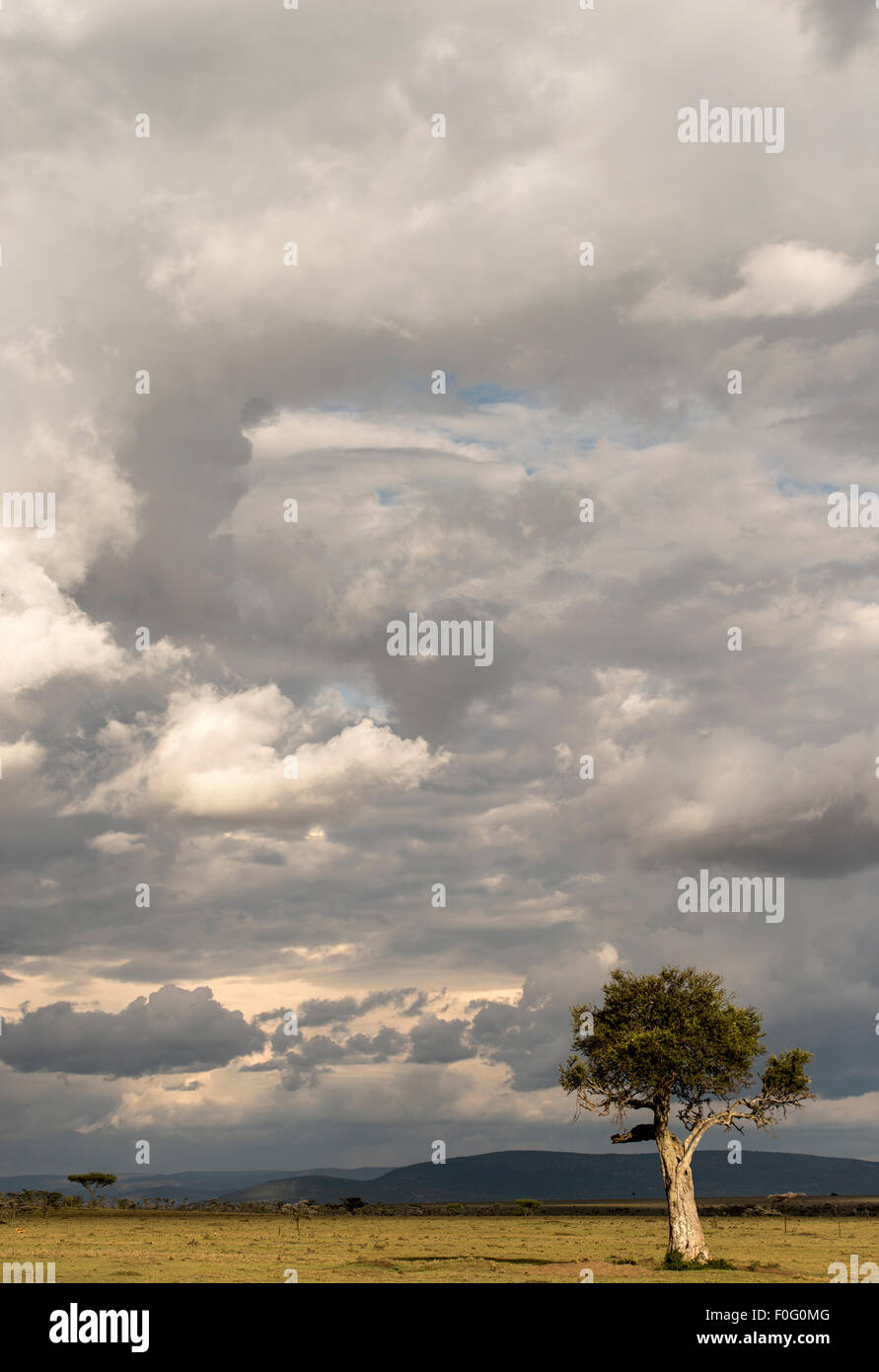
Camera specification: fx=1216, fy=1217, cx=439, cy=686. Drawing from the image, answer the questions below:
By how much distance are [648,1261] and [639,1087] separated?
1094 centimetres

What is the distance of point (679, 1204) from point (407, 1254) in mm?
27711

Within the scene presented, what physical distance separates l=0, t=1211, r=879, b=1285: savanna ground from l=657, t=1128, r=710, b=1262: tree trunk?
1.92m

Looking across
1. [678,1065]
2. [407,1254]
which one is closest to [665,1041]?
[678,1065]

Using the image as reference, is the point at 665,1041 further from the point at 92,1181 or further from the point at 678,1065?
the point at 92,1181

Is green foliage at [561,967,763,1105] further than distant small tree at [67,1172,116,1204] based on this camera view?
No

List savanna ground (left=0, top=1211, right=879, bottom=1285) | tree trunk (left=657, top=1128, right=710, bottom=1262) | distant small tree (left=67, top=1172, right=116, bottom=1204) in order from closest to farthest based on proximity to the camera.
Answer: savanna ground (left=0, top=1211, right=879, bottom=1285)
tree trunk (left=657, top=1128, right=710, bottom=1262)
distant small tree (left=67, top=1172, right=116, bottom=1204)

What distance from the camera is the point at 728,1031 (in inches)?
2263

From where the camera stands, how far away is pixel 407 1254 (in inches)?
3061

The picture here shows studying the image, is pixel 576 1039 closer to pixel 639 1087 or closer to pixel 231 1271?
pixel 639 1087

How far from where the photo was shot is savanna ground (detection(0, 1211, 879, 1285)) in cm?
5416

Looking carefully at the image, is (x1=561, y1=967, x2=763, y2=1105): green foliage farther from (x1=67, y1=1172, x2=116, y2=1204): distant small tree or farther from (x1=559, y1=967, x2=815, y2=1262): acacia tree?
(x1=67, y1=1172, x2=116, y2=1204): distant small tree

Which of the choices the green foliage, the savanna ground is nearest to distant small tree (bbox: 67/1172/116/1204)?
the savanna ground
